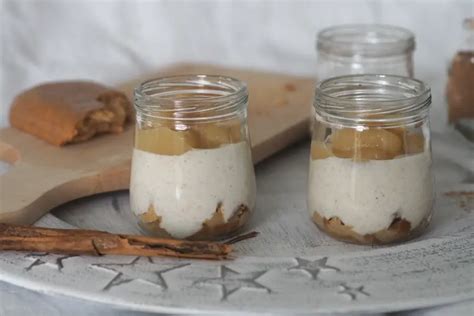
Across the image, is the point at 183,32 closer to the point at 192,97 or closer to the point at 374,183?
the point at 192,97

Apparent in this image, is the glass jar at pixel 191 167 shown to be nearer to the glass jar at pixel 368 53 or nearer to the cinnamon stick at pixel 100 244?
the cinnamon stick at pixel 100 244

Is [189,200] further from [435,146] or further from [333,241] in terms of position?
[435,146]

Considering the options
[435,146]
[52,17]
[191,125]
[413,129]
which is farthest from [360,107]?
[52,17]

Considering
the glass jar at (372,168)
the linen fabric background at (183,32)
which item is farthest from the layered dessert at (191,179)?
the linen fabric background at (183,32)

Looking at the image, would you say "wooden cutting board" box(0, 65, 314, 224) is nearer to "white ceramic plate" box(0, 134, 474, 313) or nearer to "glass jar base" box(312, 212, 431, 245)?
"white ceramic plate" box(0, 134, 474, 313)

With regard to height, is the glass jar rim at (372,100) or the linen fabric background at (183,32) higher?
the glass jar rim at (372,100)

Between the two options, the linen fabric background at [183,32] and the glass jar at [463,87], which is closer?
the glass jar at [463,87]

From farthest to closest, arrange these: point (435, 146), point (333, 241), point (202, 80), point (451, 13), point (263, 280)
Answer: point (451, 13) < point (435, 146) < point (202, 80) < point (333, 241) < point (263, 280)

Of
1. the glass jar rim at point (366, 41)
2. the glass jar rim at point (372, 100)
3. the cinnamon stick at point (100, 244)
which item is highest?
the glass jar rim at point (372, 100)
